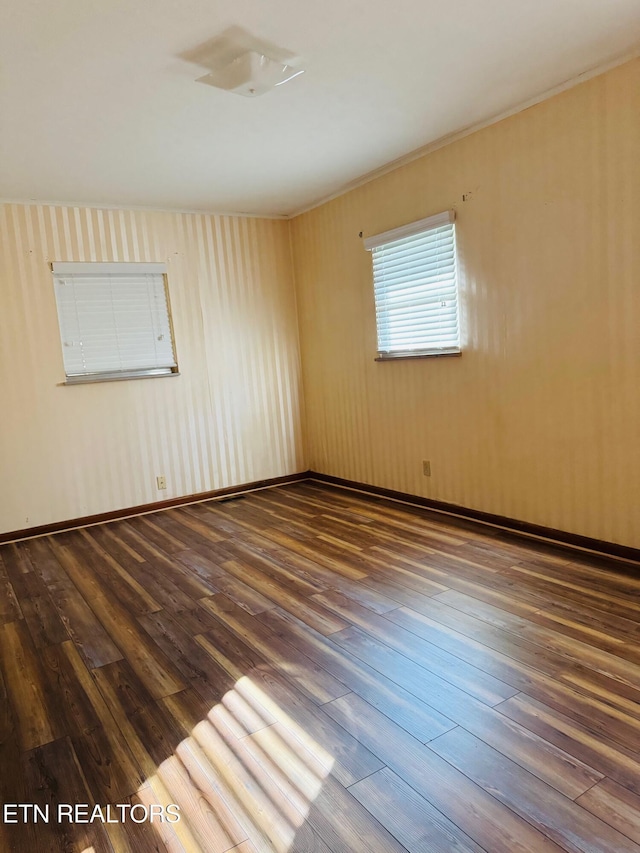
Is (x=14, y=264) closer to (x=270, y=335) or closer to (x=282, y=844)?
(x=270, y=335)

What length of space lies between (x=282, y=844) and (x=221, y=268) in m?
4.71

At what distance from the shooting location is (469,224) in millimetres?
3795

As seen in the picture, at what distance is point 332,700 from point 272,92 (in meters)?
2.86

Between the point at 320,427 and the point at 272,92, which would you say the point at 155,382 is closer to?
the point at 320,427

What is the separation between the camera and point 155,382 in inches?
201

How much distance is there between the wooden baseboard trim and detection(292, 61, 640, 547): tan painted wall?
54.4 inches

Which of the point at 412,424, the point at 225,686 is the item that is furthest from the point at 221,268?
the point at 225,686

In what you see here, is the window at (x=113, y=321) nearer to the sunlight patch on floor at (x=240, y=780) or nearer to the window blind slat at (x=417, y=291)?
the window blind slat at (x=417, y=291)

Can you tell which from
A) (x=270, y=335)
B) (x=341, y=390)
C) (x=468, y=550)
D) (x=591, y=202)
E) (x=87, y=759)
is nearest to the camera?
(x=87, y=759)

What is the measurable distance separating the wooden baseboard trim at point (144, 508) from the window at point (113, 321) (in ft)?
3.77

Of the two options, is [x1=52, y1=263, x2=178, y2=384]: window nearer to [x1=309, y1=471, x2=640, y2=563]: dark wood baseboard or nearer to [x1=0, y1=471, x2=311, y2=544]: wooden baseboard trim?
[x1=0, y1=471, x2=311, y2=544]: wooden baseboard trim

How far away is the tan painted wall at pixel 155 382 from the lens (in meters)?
4.51

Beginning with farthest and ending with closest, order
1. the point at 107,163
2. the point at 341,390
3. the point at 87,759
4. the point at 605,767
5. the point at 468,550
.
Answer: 1. the point at 341,390
2. the point at 107,163
3. the point at 468,550
4. the point at 87,759
5. the point at 605,767

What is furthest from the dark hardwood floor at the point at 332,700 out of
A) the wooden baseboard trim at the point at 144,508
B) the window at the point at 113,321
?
the window at the point at 113,321
